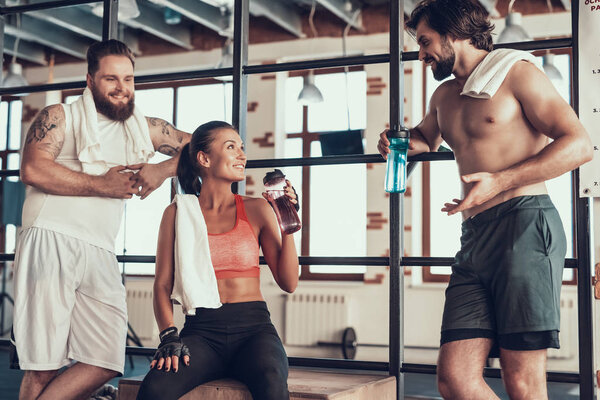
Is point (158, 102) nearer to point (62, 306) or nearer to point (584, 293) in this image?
point (62, 306)

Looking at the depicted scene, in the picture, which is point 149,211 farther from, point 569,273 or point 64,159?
point 64,159

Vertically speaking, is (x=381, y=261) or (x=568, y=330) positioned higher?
(x=381, y=261)

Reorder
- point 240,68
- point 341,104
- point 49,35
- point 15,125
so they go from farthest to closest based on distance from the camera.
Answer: point 15,125 < point 49,35 < point 341,104 < point 240,68

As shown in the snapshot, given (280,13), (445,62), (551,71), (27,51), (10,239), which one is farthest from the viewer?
(27,51)

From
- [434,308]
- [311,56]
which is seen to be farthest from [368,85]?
[434,308]

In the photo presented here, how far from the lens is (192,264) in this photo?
6.80 ft

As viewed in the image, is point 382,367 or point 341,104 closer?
point 382,367

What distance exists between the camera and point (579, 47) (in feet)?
6.85

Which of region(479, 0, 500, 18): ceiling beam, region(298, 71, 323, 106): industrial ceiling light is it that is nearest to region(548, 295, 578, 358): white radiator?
region(479, 0, 500, 18): ceiling beam

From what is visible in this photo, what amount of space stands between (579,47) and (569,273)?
468 centimetres

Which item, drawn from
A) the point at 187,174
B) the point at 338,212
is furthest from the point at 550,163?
the point at 338,212

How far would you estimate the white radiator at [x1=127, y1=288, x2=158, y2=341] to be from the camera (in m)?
7.41

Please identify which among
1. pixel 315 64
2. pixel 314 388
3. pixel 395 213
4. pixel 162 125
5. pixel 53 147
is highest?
pixel 315 64

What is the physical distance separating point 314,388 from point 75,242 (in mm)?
899
